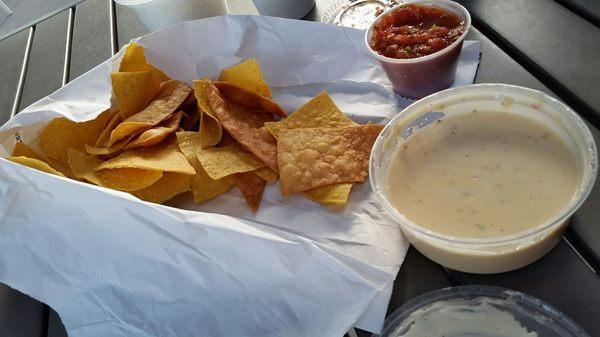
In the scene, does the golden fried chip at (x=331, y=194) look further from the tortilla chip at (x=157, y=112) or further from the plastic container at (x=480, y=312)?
the tortilla chip at (x=157, y=112)

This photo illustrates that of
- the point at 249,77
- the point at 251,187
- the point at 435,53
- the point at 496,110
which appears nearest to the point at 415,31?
the point at 435,53

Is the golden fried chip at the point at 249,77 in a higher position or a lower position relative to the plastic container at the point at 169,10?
lower

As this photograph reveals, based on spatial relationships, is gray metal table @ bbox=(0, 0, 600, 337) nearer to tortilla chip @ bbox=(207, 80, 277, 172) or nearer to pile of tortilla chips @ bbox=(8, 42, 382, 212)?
pile of tortilla chips @ bbox=(8, 42, 382, 212)

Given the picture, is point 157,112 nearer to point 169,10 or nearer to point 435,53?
point 169,10

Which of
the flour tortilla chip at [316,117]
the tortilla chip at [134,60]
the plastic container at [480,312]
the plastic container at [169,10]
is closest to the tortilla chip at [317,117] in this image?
the flour tortilla chip at [316,117]

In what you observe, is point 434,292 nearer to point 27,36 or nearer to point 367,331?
point 367,331
